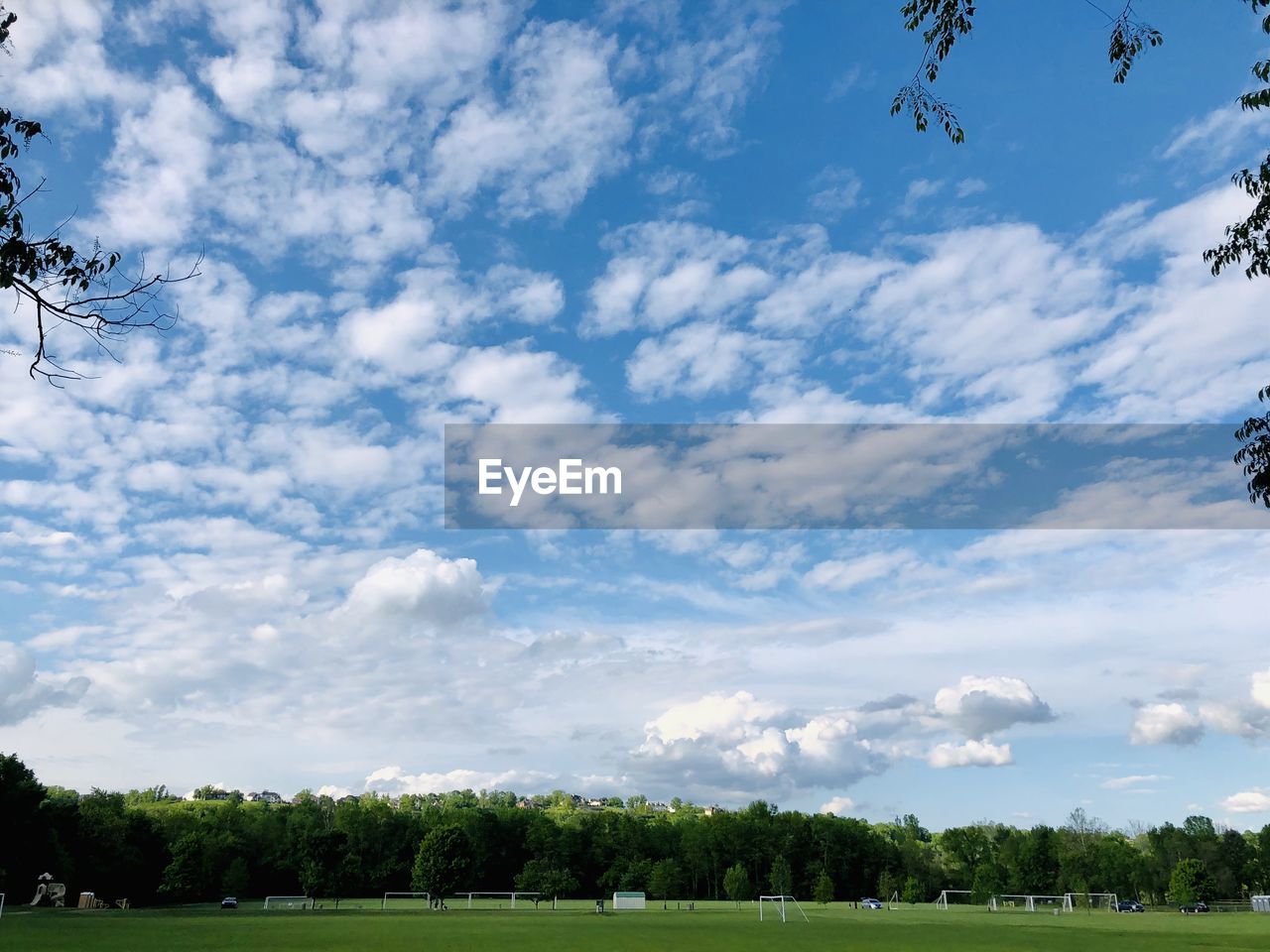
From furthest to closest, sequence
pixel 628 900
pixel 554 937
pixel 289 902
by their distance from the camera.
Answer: pixel 628 900 → pixel 289 902 → pixel 554 937

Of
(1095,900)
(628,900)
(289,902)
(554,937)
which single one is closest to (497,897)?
(628,900)

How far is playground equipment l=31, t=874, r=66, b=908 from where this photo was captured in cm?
7875

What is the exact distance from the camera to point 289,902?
98.9m

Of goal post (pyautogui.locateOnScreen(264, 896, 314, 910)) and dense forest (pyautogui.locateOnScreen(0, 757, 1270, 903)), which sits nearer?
goal post (pyautogui.locateOnScreen(264, 896, 314, 910))

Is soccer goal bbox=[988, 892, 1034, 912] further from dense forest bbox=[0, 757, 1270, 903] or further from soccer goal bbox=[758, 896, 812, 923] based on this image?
soccer goal bbox=[758, 896, 812, 923]

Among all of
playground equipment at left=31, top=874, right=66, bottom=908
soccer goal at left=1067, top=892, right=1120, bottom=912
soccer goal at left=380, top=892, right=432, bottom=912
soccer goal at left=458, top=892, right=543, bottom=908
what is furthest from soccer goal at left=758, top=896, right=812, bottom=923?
playground equipment at left=31, top=874, right=66, bottom=908

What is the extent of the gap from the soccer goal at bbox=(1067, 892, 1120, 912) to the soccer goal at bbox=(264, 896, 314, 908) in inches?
3374

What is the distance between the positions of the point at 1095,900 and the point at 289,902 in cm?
10046

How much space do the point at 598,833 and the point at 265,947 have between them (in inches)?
3535

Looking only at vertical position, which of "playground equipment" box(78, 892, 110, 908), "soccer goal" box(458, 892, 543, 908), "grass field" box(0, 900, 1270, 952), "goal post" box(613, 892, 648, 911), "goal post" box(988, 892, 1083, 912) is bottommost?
"goal post" box(988, 892, 1083, 912)

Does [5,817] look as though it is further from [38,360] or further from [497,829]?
[38,360]

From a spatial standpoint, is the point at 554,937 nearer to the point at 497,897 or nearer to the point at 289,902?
the point at 289,902

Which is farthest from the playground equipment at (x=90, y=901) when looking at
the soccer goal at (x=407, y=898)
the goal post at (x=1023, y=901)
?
the goal post at (x=1023, y=901)

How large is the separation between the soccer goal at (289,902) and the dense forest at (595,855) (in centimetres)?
227
